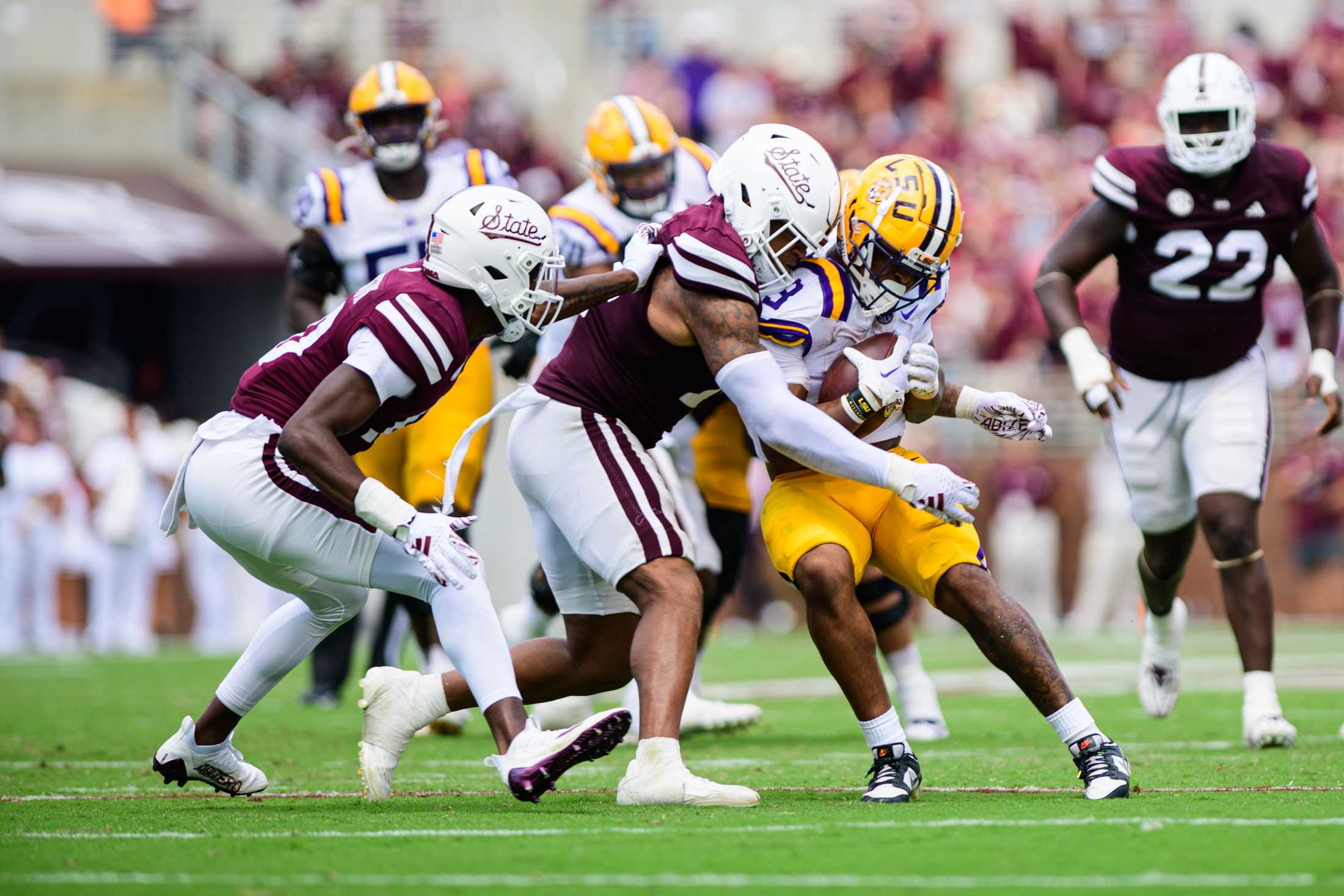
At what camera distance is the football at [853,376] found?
4.69 meters

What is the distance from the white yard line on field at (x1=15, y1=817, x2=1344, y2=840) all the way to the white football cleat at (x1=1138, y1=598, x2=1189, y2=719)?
280cm

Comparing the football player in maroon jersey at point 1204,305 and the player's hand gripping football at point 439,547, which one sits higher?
the football player in maroon jersey at point 1204,305

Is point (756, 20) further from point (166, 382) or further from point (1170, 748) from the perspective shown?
point (1170, 748)

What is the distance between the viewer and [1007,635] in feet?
14.6

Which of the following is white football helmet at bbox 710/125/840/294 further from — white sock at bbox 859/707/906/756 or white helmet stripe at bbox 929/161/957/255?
white sock at bbox 859/707/906/756

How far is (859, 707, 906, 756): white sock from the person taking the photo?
4547 mm

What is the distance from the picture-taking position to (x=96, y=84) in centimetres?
1706

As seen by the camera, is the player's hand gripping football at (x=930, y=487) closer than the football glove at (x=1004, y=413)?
Yes

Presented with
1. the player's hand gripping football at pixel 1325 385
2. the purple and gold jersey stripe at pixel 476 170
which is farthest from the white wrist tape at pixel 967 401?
the purple and gold jersey stripe at pixel 476 170

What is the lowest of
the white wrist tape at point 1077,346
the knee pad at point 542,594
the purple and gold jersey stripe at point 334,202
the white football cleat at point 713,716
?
the white football cleat at point 713,716

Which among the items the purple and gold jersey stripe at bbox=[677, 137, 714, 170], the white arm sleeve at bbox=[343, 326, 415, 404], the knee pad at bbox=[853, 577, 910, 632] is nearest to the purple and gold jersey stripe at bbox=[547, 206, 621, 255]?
the purple and gold jersey stripe at bbox=[677, 137, 714, 170]

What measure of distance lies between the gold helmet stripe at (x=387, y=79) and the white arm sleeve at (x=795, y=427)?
3193 mm

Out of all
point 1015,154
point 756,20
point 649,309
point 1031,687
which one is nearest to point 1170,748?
point 1031,687

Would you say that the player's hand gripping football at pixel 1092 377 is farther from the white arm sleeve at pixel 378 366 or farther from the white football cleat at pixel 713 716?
the white arm sleeve at pixel 378 366
